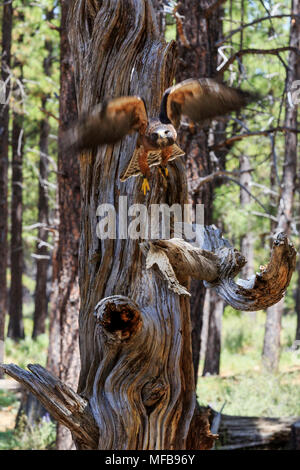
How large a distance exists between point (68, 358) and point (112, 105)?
523 centimetres

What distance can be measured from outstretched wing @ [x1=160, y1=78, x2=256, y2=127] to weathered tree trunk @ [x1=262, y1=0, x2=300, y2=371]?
22.9 ft

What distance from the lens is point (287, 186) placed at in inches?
498

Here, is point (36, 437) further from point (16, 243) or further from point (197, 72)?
point (16, 243)

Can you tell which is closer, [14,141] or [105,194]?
[105,194]

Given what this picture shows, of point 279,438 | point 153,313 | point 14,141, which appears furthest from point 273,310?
point 153,313

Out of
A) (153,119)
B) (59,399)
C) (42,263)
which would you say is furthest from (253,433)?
(42,263)

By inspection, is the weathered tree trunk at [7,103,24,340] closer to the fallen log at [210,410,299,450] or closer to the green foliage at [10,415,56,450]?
the green foliage at [10,415,56,450]

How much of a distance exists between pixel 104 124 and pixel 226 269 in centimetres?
125

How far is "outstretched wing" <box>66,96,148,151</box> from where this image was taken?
369cm

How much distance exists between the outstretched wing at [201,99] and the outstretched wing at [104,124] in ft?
0.84

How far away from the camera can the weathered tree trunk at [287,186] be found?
38.7 feet

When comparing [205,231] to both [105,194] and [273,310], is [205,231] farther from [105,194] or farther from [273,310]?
[273,310]
